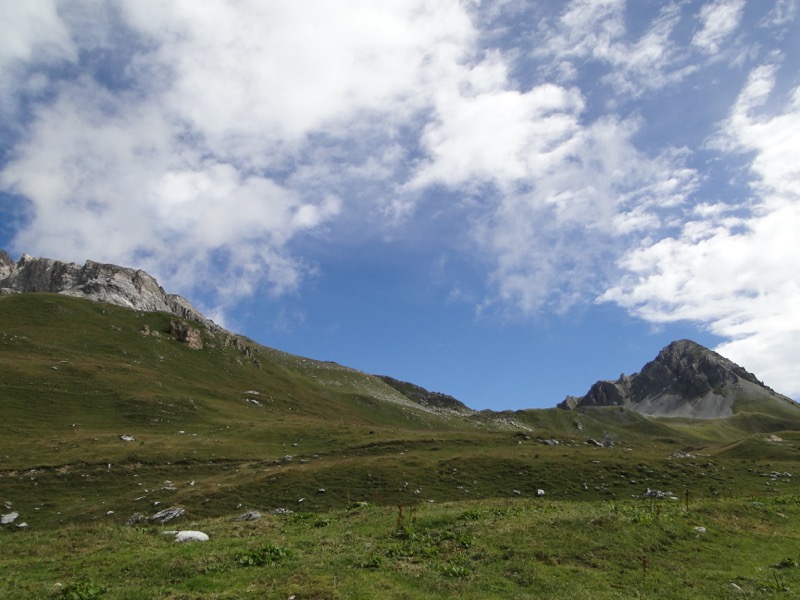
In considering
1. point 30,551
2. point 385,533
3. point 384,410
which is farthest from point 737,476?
point 384,410

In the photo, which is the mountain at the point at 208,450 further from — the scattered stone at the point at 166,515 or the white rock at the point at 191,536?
the white rock at the point at 191,536

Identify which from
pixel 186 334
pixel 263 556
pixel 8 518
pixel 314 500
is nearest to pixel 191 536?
pixel 263 556

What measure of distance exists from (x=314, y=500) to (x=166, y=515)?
1153 cm

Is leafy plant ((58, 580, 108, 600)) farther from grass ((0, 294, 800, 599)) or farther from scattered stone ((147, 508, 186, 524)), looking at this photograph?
scattered stone ((147, 508, 186, 524))

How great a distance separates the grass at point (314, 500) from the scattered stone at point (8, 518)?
92cm

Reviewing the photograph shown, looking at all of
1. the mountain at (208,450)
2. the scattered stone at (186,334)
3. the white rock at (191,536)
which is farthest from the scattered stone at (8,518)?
the scattered stone at (186,334)

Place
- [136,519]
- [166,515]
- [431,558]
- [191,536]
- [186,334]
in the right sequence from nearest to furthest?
[431,558], [191,536], [136,519], [166,515], [186,334]

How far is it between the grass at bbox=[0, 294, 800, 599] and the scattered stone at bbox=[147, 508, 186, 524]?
199 cm

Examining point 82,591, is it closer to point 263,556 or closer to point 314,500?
point 263,556

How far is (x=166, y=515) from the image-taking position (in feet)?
120

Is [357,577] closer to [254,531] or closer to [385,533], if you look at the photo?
[385,533]

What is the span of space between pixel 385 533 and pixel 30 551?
14607 mm

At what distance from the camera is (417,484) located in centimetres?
4909

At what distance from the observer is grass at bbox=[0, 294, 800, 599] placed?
17.8 metres
